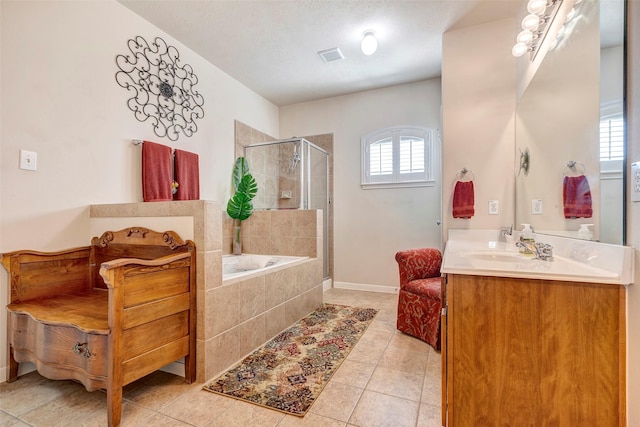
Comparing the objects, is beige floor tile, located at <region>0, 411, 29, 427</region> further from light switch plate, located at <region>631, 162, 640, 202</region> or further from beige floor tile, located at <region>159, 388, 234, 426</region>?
light switch plate, located at <region>631, 162, 640, 202</region>

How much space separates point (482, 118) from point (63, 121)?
3160 mm

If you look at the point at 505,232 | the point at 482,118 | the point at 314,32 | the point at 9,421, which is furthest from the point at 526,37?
the point at 9,421

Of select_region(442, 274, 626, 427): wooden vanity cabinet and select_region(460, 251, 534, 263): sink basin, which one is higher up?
select_region(460, 251, 534, 263): sink basin

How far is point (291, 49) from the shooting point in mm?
2887

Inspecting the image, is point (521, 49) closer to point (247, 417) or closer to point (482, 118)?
point (482, 118)

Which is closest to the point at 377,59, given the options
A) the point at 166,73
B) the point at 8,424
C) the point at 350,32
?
the point at 350,32

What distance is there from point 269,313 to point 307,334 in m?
0.38

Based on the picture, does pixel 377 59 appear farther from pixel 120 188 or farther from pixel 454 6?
pixel 120 188

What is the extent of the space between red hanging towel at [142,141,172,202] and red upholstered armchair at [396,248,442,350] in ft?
7.14

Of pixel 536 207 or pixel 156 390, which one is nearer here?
pixel 156 390

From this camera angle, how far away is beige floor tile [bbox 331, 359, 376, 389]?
1708mm

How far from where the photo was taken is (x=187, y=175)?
2746 millimetres

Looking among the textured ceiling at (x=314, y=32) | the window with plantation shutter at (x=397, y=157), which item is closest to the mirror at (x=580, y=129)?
the textured ceiling at (x=314, y=32)

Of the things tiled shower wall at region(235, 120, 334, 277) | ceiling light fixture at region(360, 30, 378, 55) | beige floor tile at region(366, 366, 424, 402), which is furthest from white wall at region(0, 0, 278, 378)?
beige floor tile at region(366, 366, 424, 402)
